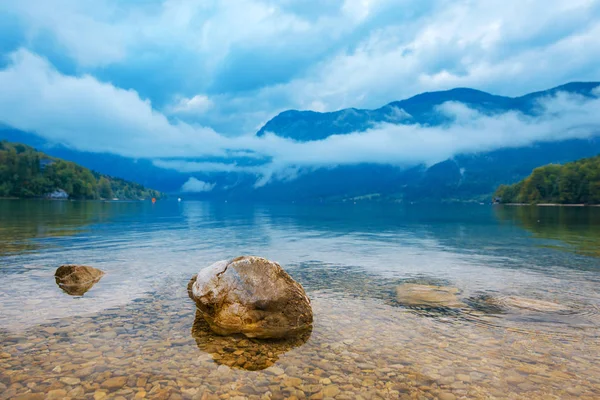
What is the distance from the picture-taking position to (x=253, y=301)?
14875 millimetres

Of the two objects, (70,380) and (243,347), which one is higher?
(70,380)

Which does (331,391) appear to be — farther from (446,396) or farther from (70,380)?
(70,380)

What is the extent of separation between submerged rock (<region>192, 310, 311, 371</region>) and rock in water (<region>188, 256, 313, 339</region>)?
0.42 meters

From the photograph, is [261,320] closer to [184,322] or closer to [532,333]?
[184,322]

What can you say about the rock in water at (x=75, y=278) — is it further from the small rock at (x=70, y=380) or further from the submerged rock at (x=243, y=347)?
the small rock at (x=70, y=380)

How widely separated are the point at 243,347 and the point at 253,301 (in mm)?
2187

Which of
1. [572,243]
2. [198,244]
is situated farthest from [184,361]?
[572,243]

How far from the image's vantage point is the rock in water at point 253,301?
47.6 feet

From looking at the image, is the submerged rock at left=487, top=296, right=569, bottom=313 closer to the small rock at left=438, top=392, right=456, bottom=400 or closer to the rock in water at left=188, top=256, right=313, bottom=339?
the small rock at left=438, top=392, right=456, bottom=400

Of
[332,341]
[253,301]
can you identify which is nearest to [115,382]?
[253,301]

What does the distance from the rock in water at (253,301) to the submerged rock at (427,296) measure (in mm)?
6120

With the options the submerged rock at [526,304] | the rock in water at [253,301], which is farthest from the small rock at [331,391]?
the submerged rock at [526,304]

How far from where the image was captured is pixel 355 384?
10.4 metres

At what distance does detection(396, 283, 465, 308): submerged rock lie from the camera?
18234 mm
